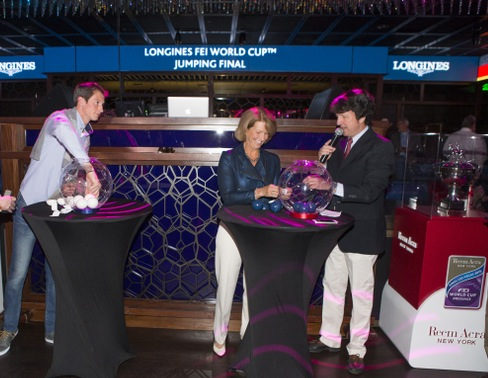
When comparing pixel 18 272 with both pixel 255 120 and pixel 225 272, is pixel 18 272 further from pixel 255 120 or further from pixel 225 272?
pixel 255 120

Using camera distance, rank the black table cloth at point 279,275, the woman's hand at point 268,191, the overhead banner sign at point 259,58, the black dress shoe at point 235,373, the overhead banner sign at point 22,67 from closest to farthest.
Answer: the black table cloth at point 279,275 < the woman's hand at point 268,191 < the black dress shoe at point 235,373 < the overhead banner sign at point 259,58 < the overhead banner sign at point 22,67

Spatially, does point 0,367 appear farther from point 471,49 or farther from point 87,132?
point 471,49

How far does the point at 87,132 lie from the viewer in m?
2.38

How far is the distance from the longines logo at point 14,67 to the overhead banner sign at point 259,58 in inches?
120

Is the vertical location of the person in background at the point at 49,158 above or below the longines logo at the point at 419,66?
below

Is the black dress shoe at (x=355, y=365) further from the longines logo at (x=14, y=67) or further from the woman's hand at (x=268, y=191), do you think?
the longines logo at (x=14, y=67)

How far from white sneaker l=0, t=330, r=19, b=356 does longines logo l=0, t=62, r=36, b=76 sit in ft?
25.4

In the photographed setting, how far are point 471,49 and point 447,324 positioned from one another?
7602mm

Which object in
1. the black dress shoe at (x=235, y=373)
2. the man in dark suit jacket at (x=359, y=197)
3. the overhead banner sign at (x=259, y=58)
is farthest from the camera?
the overhead banner sign at (x=259, y=58)

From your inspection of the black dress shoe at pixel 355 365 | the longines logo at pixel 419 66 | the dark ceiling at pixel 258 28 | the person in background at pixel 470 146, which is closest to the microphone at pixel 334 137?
the person in background at pixel 470 146

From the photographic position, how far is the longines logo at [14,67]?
337 inches

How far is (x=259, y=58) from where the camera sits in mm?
7527

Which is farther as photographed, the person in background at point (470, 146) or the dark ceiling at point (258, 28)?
the dark ceiling at point (258, 28)

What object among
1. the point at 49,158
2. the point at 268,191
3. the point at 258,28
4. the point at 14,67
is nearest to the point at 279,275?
the point at 268,191
